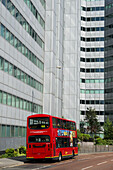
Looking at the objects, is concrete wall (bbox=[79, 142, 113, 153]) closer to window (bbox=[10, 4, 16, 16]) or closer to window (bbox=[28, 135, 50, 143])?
window (bbox=[10, 4, 16, 16])

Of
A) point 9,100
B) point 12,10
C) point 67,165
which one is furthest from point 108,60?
point 67,165

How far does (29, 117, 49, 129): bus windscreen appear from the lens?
29017 mm

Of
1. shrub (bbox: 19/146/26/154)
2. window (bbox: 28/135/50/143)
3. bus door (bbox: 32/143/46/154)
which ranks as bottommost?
shrub (bbox: 19/146/26/154)

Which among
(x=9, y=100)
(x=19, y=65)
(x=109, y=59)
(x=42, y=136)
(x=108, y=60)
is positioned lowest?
(x=42, y=136)

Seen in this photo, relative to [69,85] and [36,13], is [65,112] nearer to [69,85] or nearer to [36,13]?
[69,85]

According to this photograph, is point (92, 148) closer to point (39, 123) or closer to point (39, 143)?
point (39, 143)

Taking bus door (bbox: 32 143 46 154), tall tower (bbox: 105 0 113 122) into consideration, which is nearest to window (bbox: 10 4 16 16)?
bus door (bbox: 32 143 46 154)

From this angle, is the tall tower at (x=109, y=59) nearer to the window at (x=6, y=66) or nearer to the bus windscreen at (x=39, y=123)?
the window at (x=6, y=66)

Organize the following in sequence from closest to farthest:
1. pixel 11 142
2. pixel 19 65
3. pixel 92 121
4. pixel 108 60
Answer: pixel 11 142, pixel 19 65, pixel 92 121, pixel 108 60

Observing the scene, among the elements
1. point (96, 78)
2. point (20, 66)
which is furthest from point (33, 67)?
→ point (96, 78)

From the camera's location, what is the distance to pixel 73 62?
3287 inches

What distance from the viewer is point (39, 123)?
95.7 feet

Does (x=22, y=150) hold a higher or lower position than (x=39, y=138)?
lower

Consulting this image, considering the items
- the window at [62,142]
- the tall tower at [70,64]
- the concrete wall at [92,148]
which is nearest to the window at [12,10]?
the window at [62,142]
